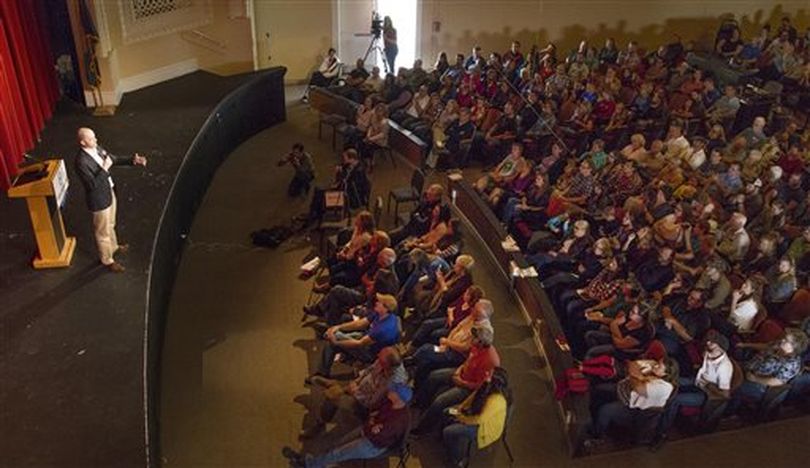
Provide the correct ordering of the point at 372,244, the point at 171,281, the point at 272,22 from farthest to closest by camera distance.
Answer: the point at 272,22 → the point at 171,281 → the point at 372,244

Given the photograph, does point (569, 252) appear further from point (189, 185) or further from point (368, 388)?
point (189, 185)

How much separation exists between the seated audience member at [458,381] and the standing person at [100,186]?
2662 millimetres

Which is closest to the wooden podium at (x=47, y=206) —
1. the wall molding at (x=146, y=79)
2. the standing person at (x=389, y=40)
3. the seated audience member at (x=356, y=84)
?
the wall molding at (x=146, y=79)

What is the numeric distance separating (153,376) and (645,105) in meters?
7.33

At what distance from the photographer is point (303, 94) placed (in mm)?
12664

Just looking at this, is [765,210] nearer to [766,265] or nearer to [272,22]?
[766,265]

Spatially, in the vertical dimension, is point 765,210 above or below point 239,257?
above

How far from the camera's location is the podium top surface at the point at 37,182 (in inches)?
219

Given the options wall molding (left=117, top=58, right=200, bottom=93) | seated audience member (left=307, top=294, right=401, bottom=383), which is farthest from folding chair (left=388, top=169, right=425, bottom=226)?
wall molding (left=117, top=58, right=200, bottom=93)

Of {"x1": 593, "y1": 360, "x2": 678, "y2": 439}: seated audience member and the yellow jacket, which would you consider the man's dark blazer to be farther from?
{"x1": 593, "y1": 360, "x2": 678, "y2": 439}: seated audience member

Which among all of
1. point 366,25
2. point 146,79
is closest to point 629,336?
point 146,79

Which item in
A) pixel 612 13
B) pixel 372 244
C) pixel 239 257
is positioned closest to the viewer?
pixel 372 244

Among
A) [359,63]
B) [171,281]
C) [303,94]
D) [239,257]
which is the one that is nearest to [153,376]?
[171,281]

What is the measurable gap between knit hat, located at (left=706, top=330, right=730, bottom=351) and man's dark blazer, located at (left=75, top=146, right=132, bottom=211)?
4677 millimetres
